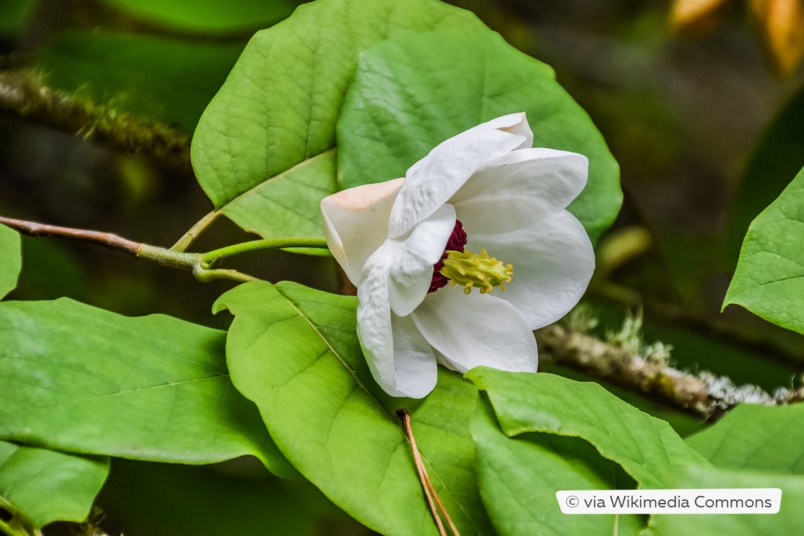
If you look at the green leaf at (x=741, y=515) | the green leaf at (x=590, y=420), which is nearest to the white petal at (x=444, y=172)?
the green leaf at (x=590, y=420)

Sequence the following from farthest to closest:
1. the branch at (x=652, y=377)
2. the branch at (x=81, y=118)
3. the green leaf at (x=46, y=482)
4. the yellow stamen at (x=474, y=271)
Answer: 1. the branch at (x=81, y=118)
2. the branch at (x=652, y=377)
3. the yellow stamen at (x=474, y=271)
4. the green leaf at (x=46, y=482)

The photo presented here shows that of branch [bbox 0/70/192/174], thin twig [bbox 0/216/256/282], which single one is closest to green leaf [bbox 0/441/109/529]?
thin twig [bbox 0/216/256/282]

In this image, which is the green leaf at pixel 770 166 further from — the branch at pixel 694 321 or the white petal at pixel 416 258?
the white petal at pixel 416 258

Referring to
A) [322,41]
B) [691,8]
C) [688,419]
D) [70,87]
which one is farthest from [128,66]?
[688,419]

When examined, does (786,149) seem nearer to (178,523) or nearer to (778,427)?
(778,427)

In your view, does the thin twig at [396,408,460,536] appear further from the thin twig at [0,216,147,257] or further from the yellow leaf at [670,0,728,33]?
the yellow leaf at [670,0,728,33]

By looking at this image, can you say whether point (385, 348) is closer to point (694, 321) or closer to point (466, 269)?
point (466, 269)
